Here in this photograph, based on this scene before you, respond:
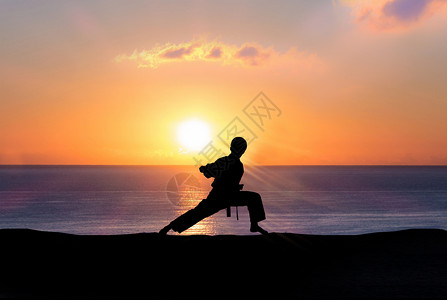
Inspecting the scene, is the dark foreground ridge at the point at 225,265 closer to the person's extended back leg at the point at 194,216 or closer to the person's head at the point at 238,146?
the person's extended back leg at the point at 194,216

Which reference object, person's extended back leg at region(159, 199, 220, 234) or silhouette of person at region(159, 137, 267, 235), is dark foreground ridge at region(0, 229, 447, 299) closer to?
person's extended back leg at region(159, 199, 220, 234)

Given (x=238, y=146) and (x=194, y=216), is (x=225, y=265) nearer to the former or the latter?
(x=194, y=216)

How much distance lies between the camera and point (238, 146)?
35.4ft

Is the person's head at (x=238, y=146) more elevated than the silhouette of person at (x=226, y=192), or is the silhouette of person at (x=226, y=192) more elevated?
the person's head at (x=238, y=146)

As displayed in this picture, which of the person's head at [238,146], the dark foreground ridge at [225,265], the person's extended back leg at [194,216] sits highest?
the person's head at [238,146]

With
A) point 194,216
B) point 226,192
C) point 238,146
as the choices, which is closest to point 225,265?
point 194,216

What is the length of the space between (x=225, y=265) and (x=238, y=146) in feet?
8.54

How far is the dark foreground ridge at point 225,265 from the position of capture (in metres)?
7.88

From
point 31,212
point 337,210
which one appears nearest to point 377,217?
point 337,210

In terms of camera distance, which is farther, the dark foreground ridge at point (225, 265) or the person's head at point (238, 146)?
the person's head at point (238, 146)

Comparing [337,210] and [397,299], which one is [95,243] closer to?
[397,299]

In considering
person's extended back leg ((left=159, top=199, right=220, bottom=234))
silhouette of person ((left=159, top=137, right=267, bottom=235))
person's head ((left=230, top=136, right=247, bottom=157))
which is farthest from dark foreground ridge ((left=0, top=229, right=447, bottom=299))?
person's head ((left=230, top=136, right=247, bottom=157))

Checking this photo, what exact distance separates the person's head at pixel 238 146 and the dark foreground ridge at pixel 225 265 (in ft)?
6.82

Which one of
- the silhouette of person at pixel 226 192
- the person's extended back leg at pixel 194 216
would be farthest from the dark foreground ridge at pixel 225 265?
the silhouette of person at pixel 226 192
